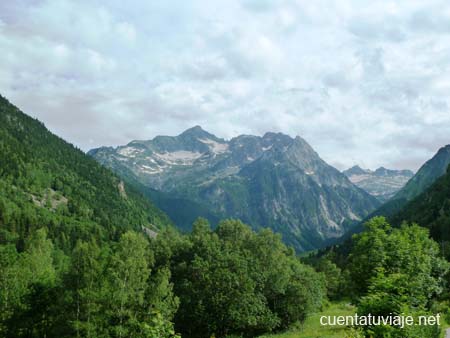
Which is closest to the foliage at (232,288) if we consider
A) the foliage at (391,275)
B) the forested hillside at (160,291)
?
the forested hillside at (160,291)

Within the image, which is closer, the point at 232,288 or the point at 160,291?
the point at 160,291

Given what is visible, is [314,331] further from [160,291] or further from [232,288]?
[160,291]

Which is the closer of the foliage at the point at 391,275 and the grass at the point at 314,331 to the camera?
the foliage at the point at 391,275

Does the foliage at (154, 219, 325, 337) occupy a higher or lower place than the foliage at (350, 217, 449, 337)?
lower

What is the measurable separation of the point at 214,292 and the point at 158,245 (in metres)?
18.0

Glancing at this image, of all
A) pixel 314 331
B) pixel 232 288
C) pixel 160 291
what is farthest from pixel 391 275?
pixel 232 288

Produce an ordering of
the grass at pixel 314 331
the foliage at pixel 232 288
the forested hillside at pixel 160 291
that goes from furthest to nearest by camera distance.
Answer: the foliage at pixel 232 288, the forested hillside at pixel 160 291, the grass at pixel 314 331

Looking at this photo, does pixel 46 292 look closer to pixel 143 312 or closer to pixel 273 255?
pixel 143 312

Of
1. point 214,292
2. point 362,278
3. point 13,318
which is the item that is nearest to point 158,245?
point 214,292

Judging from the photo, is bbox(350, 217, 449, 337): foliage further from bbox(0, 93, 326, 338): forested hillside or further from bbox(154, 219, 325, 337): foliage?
bbox(0, 93, 326, 338): forested hillside

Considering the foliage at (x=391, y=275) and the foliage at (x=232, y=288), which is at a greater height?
the foliage at (x=391, y=275)

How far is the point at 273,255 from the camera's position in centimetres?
8238

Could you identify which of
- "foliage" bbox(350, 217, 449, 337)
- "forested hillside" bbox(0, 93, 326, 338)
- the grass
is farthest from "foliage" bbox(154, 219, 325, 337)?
"foliage" bbox(350, 217, 449, 337)

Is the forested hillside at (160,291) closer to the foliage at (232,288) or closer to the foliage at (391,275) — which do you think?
the foliage at (232,288)
